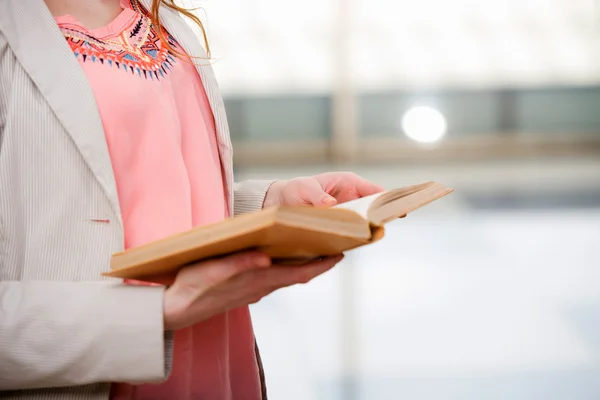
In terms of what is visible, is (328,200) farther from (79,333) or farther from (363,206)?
(79,333)

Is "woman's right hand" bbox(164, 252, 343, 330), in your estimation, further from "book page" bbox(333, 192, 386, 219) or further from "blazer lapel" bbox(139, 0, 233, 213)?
"blazer lapel" bbox(139, 0, 233, 213)

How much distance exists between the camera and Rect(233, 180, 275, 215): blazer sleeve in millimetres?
966

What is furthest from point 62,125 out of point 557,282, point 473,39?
point 473,39

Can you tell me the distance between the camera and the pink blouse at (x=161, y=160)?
2.57ft

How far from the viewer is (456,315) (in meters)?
2.74

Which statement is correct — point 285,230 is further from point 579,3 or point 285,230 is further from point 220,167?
point 579,3

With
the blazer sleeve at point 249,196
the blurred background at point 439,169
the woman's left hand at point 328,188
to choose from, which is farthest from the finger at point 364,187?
the blurred background at point 439,169

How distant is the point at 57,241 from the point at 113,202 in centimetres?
7

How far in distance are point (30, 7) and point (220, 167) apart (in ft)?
0.98

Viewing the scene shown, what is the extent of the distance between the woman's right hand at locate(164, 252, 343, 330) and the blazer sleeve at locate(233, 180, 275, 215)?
30 cm

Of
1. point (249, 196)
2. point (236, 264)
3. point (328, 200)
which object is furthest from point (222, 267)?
point (249, 196)

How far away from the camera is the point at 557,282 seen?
3107mm

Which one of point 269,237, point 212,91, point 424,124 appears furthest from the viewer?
point 424,124

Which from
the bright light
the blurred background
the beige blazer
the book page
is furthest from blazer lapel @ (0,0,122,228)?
the bright light
